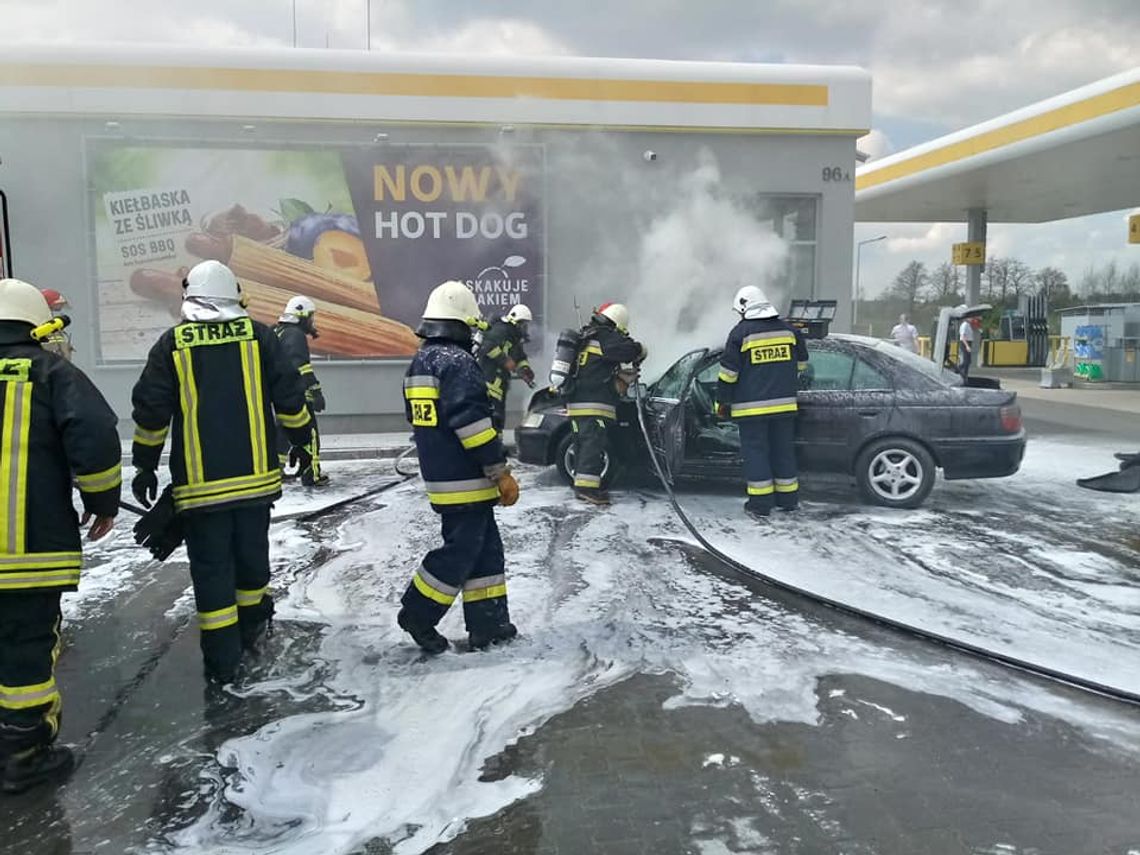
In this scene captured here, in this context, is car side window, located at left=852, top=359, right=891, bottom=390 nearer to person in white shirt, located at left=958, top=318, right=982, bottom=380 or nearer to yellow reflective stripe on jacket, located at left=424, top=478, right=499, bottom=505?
yellow reflective stripe on jacket, located at left=424, top=478, right=499, bottom=505

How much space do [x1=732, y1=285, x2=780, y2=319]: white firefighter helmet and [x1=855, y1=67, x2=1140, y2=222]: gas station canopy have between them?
10.6 m

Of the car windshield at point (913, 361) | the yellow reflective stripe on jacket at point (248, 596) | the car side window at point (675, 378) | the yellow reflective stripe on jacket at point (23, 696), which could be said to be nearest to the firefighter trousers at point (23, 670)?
the yellow reflective stripe on jacket at point (23, 696)

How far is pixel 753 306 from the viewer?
7.17 meters

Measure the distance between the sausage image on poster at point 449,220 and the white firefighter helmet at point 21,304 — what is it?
8615 mm

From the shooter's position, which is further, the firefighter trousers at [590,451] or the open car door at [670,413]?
the firefighter trousers at [590,451]

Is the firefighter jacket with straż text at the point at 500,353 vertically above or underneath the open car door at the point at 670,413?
above

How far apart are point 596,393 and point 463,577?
3.56 m

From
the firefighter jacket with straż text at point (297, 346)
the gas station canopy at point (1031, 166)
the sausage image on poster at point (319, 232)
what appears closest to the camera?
the firefighter jacket with straż text at point (297, 346)

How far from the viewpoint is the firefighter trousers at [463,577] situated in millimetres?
4277

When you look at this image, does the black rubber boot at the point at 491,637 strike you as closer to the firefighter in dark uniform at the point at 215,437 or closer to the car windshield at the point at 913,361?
the firefighter in dark uniform at the point at 215,437

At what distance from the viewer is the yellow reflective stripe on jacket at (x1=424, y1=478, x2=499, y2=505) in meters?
4.27

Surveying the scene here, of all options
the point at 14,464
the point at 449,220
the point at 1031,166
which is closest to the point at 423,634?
the point at 14,464

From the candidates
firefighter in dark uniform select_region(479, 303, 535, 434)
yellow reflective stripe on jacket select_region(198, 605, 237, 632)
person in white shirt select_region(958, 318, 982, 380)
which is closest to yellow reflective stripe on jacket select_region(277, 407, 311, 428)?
yellow reflective stripe on jacket select_region(198, 605, 237, 632)

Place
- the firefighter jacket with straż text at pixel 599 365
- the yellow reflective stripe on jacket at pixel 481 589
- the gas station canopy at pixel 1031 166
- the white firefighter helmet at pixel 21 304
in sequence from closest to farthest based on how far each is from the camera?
1. the white firefighter helmet at pixel 21 304
2. the yellow reflective stripe on jacket at pixel 481 589
3. the firefighter jacket with straż text at pixel 599 365
4. the gas station canopy at pixel 1031 166
